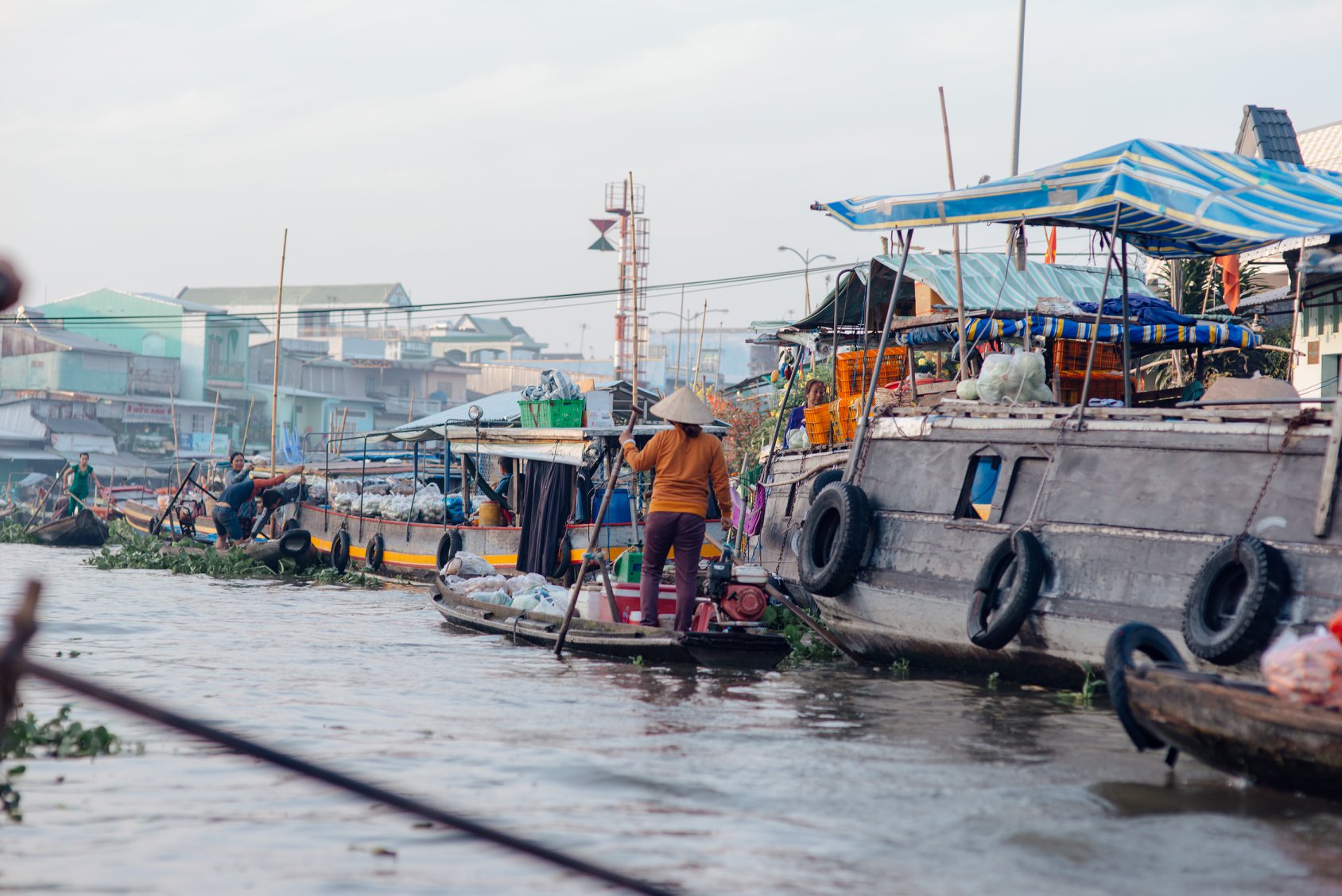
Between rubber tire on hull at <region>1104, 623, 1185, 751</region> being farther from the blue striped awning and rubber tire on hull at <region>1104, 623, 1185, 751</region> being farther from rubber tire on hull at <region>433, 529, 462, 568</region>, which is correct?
rubber tire on hull at <region>433, 529, 462, 568</region>

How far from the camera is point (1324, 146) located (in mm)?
22797

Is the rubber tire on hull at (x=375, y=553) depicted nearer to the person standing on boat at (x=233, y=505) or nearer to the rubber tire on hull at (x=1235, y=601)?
the person standing on boat at (x=233, y=505)

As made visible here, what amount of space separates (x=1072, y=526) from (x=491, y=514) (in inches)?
442

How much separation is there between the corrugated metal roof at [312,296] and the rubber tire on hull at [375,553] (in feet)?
170

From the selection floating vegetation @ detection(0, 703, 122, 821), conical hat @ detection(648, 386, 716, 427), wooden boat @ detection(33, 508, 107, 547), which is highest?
conical hat @ detection(648, 386, 716, 427)

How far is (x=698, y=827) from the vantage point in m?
5.41

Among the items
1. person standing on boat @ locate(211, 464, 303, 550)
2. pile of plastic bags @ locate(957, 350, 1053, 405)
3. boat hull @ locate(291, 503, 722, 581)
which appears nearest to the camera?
pile of plastic bags @ locate(957, 350, 1053, 405)

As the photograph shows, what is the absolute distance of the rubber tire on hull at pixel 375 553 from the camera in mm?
21094

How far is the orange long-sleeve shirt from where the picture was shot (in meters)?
10.6

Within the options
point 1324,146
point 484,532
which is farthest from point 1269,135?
point 484,532

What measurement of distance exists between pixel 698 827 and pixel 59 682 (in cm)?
340

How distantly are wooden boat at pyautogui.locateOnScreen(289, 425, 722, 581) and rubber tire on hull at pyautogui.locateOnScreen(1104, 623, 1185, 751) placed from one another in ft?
30.3

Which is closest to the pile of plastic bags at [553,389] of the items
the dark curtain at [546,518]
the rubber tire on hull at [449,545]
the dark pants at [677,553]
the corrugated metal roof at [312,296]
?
the dark curtain at [546,518]

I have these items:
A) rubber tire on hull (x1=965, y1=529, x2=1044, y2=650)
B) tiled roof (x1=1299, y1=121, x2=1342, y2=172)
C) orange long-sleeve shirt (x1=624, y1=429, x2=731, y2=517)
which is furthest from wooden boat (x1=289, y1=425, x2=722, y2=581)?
tiled roof (x1=1299, y1=121, x2=1342, y2=172)
